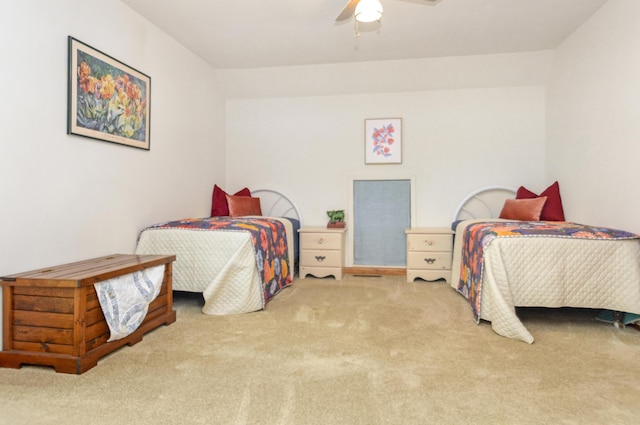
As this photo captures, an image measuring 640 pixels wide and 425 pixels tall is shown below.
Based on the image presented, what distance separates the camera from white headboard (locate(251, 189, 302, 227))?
172 inches

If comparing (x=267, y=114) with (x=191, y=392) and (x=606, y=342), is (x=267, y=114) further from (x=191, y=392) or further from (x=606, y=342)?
(x=606, y=342)

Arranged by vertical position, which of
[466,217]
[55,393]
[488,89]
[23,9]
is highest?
[488,89]

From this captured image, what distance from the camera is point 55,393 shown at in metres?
1.49

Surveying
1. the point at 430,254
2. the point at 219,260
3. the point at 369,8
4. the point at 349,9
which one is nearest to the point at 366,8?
the point at 369,8

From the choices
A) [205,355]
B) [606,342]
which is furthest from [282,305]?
[606,342]

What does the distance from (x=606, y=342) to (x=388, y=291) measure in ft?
5.14

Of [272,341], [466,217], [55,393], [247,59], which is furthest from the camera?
[466,217]

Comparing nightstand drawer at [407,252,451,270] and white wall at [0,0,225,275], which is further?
nightstand drawer at [407,252,451,270]

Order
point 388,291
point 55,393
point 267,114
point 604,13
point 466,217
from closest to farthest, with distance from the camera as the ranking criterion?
point 55,393 < point 604,13 < point 388,291 < point 466,217 < point 267,114

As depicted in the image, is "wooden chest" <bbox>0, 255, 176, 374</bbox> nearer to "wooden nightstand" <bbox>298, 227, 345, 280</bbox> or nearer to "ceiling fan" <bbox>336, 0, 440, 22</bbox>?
"ceiling fan" <bbox>336, 0, 440, 22</bbox>

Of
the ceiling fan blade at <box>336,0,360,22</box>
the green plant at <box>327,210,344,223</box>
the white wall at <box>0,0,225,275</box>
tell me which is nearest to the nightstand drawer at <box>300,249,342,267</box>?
the green plant at <box>327,210,344,223</box>

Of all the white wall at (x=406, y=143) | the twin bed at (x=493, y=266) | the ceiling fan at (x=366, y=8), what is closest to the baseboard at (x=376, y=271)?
the white wall at (x=406, y=143)

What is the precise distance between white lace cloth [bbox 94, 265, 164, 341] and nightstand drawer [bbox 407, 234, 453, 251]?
94.3 inches

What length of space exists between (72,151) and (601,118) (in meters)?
3.75
